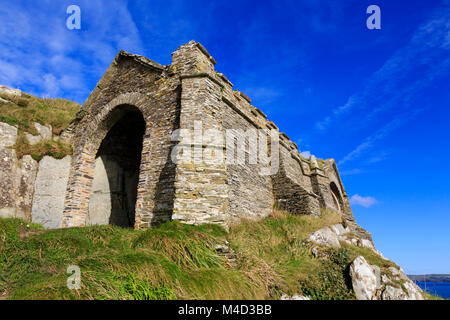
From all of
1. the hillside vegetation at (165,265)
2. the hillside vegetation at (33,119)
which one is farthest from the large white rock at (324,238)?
the hillside vegetation at (33,119)

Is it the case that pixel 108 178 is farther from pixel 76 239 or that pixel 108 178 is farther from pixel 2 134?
pixel 76 239

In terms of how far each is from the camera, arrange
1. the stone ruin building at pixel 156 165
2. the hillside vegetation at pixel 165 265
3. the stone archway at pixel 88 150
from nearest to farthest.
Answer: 1. the hillside vegetation at pixel 165 265
2. the stone ruin building at pixel 156 165
3. the stone archway at pixel 88 150

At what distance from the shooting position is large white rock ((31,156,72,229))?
882cm

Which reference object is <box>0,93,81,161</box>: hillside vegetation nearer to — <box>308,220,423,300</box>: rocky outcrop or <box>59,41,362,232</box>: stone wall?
→ <box>59,41,362,232</box>: stone wall

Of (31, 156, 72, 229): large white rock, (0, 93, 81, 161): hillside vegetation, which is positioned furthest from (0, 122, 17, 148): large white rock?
(31, 156, 72, 229): large white rock

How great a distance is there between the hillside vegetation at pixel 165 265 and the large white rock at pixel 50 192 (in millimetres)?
3254

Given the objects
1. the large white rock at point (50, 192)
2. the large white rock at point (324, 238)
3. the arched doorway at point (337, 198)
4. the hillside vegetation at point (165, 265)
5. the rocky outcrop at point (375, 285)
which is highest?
the arched doorway at point (337, 198)

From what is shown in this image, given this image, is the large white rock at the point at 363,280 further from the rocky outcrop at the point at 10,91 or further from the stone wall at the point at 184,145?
the rocky outcrop at the point at 10,91

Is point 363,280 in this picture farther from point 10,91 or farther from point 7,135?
point 10,91

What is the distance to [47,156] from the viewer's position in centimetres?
966

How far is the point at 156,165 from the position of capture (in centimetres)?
797

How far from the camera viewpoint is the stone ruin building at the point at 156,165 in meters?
6.83
